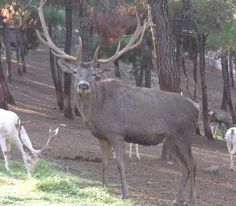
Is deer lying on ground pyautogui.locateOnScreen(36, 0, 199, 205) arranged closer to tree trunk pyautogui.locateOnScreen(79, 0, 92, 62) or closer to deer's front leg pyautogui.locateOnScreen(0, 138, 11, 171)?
deer's front leg pyautogui.locateOnScreen(0, 138, 11, 171)

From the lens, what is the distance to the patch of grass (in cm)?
659

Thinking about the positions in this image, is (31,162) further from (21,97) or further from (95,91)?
(21,97)

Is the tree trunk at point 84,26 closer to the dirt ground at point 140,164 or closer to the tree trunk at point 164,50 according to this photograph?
the dirt ground at point 140,164

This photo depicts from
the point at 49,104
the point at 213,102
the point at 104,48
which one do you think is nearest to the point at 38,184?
the point at 104,48

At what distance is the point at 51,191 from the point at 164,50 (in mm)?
4607

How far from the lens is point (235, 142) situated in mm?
13289

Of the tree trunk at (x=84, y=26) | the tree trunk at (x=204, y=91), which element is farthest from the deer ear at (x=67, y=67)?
the tree trunk at (x=204, y=91)

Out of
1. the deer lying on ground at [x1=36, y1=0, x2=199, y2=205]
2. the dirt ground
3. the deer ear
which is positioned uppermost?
the deer ear

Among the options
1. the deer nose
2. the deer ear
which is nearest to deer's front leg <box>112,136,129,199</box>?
the deer nose

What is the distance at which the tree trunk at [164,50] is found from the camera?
35.8 ft

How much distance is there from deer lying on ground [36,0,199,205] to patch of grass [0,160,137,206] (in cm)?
51

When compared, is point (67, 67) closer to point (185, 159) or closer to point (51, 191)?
point (51, 191)

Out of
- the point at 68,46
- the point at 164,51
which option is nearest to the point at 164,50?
the point at 164,51

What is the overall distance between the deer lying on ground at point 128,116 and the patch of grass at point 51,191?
512 millimetres
